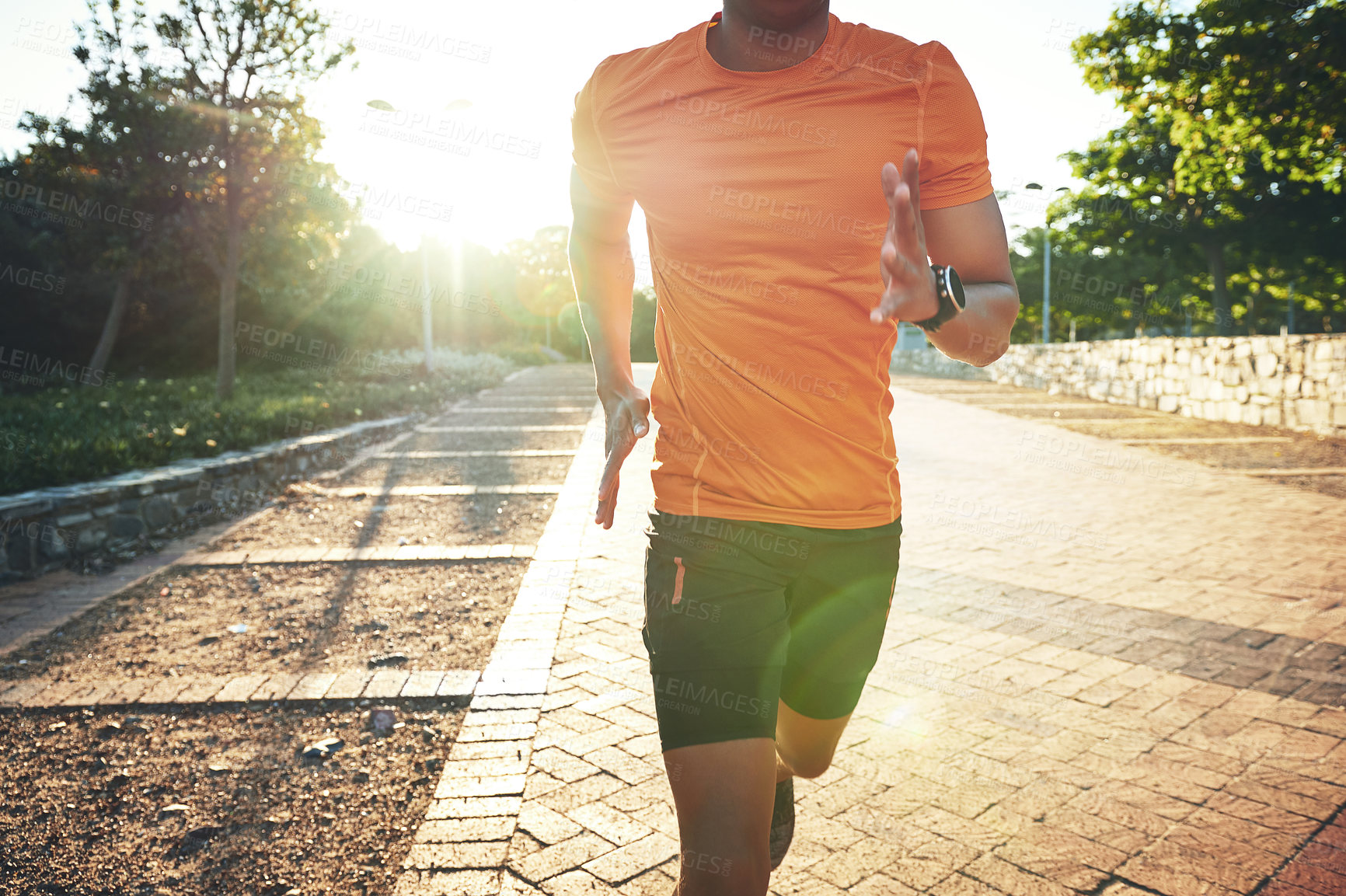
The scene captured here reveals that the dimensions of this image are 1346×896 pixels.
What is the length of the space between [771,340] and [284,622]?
4.07 meters

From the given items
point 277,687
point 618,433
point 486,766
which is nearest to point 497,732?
point 486,766

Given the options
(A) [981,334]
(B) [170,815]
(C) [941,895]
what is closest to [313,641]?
(B) [170,815]

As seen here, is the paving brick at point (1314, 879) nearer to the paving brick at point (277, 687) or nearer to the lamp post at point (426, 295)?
the paving brick at point (277, 687)

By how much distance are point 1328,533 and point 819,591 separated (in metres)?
6.86

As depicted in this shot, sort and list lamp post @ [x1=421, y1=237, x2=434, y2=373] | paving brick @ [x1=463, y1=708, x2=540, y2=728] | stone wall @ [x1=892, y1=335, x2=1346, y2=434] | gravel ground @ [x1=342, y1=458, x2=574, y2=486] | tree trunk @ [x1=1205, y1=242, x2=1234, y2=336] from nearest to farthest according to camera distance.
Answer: paving brick @ [x1=463, y1=708, x2=540, y2=728] < gravel ground @ [x1=342, y1=458, x2=574, y2=486] < stone wall @ [x1=892, y1=335, x2=1346, y2=434] < lamp post @ [x1=421, y1=237, x2=434, y2=373] < tree trunk @ [x1=1205, y1=242, x2=1234, y2=336]

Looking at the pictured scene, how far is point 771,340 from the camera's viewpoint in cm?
180

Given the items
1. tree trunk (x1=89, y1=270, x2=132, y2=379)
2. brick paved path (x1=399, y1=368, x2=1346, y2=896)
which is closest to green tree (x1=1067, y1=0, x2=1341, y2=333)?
brick paved path (x1=399, y1=368, x2=1346, y2=896)

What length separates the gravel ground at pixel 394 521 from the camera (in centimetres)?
684

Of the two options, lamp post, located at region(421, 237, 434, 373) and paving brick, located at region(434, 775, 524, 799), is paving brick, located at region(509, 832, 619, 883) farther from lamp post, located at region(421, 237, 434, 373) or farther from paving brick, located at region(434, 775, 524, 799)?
lamp post, located at region(421, 237, 434, 373)

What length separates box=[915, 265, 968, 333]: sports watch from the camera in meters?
1.56

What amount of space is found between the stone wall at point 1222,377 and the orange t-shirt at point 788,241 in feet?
44.6

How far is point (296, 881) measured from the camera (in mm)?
2523

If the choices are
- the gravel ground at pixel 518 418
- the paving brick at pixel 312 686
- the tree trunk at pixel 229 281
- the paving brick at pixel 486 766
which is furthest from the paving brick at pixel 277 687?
the tree trunk at pixel 229 281

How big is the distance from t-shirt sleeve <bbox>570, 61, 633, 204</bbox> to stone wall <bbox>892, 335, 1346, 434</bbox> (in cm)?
1371
